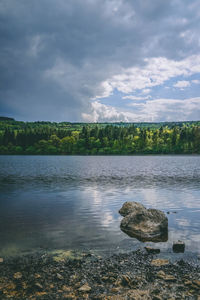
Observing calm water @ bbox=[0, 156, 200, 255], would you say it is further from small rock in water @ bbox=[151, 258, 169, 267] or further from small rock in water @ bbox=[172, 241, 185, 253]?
small rock in water @ bbox=[151, 258, 169, 267]

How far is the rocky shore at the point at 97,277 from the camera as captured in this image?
9.34 meters

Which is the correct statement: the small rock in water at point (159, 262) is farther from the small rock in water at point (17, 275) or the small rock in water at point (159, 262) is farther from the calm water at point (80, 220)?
the small rock in water at point (17, 275)

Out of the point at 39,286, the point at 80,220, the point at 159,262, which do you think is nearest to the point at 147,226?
the point at 159,262

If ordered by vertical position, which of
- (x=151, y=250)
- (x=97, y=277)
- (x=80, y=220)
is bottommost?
(x=80, y=220)

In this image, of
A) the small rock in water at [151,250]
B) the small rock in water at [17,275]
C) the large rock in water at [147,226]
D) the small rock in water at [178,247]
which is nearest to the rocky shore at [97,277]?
the small rock in water at [17,275]

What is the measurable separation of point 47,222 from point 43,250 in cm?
626

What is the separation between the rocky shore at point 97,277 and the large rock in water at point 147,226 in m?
3.46

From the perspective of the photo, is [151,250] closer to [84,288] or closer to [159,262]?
[159,262]

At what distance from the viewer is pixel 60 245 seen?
48.7 feet

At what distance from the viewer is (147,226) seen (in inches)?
700

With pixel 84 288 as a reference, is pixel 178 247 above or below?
below

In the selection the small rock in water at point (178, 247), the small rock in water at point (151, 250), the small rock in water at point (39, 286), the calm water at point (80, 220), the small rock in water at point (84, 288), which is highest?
the small rock in water at point (84, 288)

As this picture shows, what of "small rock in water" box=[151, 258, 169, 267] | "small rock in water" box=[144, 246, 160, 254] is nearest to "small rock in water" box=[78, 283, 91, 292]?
"small rock in water" box=[151, 258, 169, 267]

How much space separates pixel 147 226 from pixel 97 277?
8164mm
